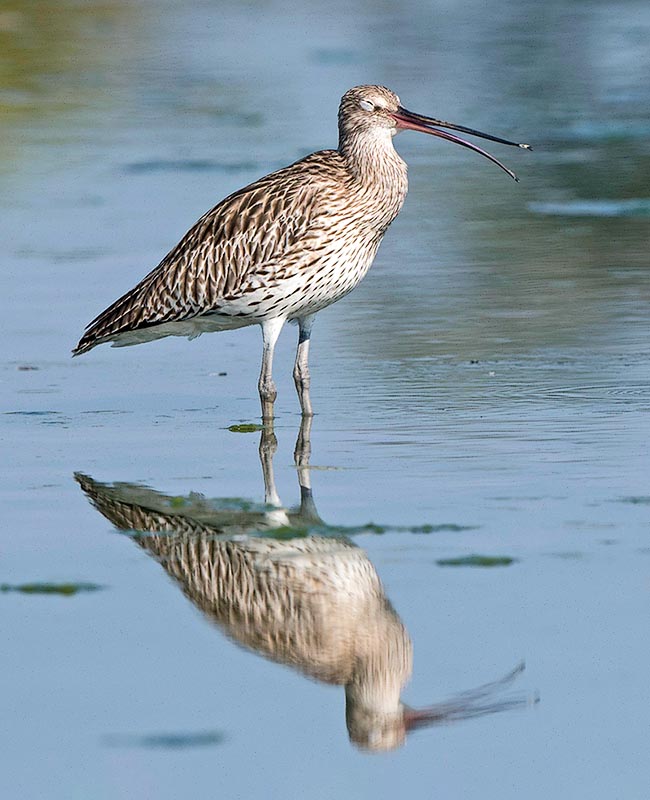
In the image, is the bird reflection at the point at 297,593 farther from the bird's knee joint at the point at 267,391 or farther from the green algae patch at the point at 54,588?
the bird's knee joint at the point at 267,391

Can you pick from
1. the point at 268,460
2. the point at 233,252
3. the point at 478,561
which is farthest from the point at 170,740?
the point at 233,252

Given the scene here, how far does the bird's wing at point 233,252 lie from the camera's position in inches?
376

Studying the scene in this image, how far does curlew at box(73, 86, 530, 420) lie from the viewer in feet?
31.1

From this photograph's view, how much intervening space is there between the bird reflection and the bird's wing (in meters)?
1.88

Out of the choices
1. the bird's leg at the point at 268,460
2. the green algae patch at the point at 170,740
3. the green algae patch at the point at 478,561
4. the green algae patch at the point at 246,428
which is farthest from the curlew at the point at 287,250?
the green algae patch at the point at 170,740

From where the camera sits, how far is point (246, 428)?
902cm

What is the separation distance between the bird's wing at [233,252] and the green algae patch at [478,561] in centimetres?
314

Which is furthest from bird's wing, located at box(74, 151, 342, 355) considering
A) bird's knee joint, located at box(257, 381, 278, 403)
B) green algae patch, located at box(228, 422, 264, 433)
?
green algae patch, located at box(228, 422, 264, 433)

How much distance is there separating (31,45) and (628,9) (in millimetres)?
6992

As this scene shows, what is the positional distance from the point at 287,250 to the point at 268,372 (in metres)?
0.59

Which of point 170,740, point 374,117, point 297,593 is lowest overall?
point 297,593

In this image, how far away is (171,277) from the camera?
9.98 metres

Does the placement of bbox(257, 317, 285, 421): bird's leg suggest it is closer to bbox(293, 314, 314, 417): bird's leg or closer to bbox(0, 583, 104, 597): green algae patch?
bbox(293, 314, 314, 417): bird's leg

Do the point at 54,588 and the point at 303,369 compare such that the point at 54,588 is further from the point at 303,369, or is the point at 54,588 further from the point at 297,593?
the point at 303,369
